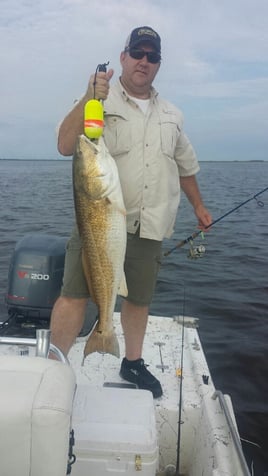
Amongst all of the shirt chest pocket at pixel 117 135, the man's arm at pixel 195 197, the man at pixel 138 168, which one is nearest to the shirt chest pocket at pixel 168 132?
the man at pixel 138 168

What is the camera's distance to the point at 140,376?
3664 millimetres

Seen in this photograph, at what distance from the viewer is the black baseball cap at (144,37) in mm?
3221

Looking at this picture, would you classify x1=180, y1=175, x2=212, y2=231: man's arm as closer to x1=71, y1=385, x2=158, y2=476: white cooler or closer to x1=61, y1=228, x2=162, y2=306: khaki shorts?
x1=61, y1=228, x2=162, y2=306: khaki shorts

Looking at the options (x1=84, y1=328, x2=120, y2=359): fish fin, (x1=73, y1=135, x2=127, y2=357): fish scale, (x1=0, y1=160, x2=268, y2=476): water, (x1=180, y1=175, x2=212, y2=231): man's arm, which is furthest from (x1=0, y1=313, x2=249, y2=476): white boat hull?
(x1=0, y1=160, x2=268, y2=476): water

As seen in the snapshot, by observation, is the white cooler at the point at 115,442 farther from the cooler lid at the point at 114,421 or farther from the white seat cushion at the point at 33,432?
the white seat cushion at the point at 33,432

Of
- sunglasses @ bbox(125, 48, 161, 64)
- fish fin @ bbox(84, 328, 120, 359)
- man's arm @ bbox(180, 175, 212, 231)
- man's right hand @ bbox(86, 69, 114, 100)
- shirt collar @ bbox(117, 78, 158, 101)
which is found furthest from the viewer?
man's arm @ bbox(180, 175, 212, 231)

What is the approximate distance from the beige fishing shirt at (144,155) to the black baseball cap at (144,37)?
0.34m

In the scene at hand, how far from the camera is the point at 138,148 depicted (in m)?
3.37

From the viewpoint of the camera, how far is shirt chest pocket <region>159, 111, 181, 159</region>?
11.3 feet

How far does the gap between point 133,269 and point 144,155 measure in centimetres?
90

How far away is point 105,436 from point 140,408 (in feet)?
0.93

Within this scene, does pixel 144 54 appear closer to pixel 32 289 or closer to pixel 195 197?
pixel 195 197

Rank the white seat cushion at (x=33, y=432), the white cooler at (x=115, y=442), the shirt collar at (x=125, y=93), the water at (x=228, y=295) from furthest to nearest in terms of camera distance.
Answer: the water at (x=228, y=295), the shirt collar at (x=125, y=93), the white cooler at (x=115, y=442), the white seat cushion at (x=33, y=432)

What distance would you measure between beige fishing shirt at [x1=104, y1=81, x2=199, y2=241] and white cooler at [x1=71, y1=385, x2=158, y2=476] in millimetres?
1335
